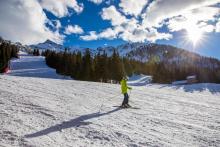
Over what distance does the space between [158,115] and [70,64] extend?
79.2 m

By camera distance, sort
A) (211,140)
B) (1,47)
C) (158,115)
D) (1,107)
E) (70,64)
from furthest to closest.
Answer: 1. (1,47)
2. (70,64)
3. (158,115)
4. (1,107)
5. (211,140)

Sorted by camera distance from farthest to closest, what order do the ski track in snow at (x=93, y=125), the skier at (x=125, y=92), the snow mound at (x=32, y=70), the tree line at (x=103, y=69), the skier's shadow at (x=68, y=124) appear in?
the snow mound at (x=32, y=70) → the tree line at (x=103, y=69) → the skier at (x=125, y=92) → the skier's shadow at (x=68, y=124) → the ski track in snow at (x=93, y=125)

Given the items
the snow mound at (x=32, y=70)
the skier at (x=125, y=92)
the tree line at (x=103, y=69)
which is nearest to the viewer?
the skier at (x=125, y=92)

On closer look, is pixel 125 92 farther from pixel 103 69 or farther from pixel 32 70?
pixel 32 70

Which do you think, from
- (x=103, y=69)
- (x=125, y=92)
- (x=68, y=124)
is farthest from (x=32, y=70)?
(x=68, y=124)

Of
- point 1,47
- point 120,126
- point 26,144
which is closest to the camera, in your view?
point 26,144

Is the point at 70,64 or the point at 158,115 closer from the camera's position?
the point at 158,115

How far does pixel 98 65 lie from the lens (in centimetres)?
7656

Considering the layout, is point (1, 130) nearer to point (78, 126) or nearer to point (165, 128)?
point (78, 126)

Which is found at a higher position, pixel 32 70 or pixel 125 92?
pixel 32 70

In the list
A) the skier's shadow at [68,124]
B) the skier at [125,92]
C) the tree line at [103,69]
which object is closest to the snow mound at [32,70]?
the tree line at [103,69]

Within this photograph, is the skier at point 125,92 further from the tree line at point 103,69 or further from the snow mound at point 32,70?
the snow mound at point 32,70

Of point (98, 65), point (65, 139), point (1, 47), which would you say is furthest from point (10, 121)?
point (1, 47)

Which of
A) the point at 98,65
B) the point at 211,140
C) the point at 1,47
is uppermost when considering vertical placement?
the point at 1,47
